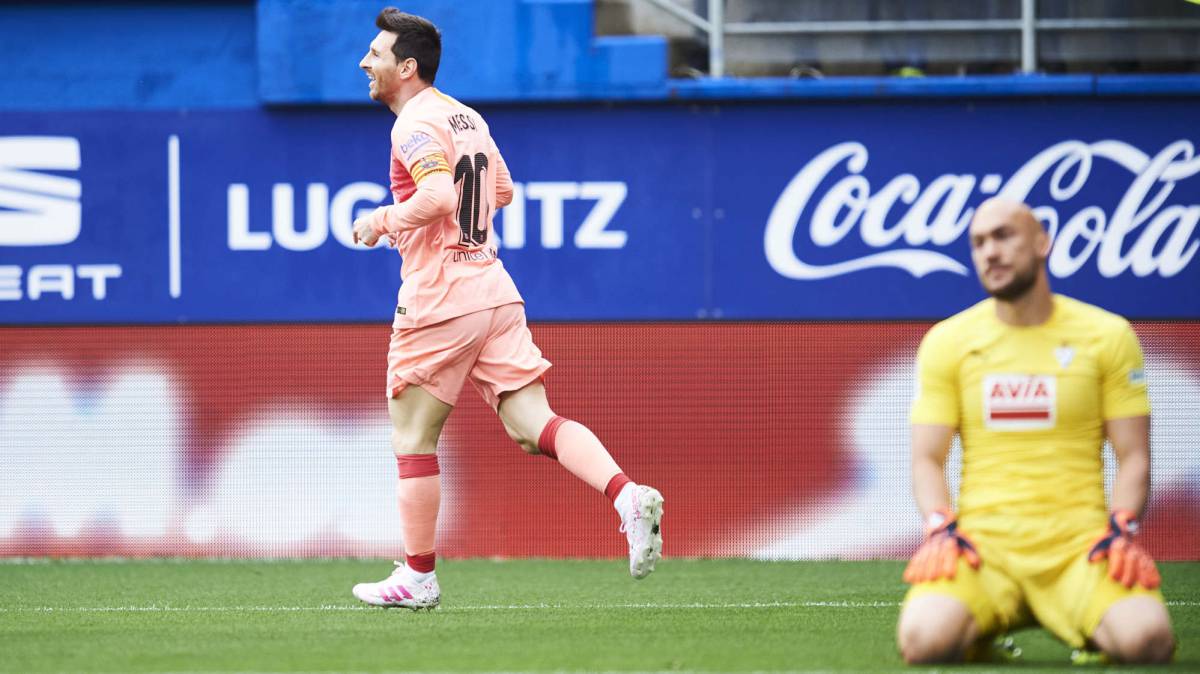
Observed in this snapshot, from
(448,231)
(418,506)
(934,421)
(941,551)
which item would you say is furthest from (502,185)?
(941,551)

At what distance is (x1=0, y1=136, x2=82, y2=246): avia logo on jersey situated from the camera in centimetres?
952

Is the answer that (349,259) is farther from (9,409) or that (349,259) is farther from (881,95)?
(881,95)

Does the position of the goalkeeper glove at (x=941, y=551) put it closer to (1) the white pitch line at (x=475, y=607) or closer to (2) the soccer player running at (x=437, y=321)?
(2) the soccer player running at (x=437, y=321)

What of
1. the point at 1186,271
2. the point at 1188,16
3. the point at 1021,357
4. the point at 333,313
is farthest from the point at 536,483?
the point at 1021,357

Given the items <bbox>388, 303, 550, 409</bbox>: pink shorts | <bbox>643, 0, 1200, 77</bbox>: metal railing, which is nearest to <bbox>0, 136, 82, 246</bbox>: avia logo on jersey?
<bbox>643, 0, 1200, 77</bbox>: metal railing

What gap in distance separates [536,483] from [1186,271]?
342cm

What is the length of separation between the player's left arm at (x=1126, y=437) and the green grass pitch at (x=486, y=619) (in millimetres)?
308

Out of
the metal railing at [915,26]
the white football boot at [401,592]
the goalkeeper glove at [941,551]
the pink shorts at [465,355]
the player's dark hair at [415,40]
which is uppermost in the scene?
the metal railing at [915,26]

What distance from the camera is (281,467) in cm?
939

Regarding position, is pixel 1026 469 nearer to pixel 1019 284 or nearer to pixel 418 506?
pixel 1019 284

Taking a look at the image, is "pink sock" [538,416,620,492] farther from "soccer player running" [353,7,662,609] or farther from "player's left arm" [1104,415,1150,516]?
"player's left arm" [1104,415,1150,516]

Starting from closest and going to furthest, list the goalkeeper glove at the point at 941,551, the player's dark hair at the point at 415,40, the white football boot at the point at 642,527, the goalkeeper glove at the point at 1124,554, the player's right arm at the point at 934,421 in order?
the goalkeeper glove at the point at 1124,554, the goalkeeper glove at the point at 941,551, the player's right arm at the point at 934,421, the white football boot at the point at 642,527, the player's dark hair at the point at 415,40

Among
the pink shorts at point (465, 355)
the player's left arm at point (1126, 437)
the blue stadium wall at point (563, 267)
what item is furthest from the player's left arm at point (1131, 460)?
the blue stadium wall at point (563, 267)

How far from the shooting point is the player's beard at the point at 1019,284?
444 cm
